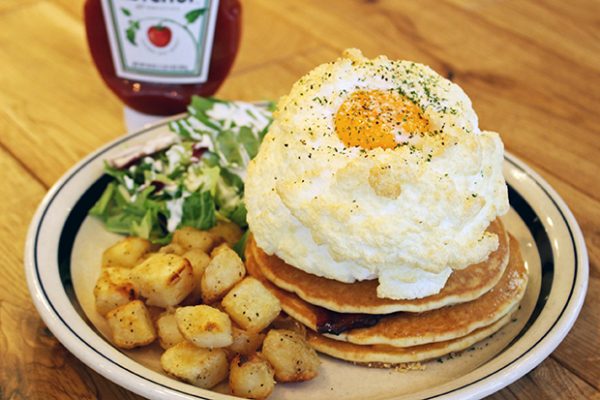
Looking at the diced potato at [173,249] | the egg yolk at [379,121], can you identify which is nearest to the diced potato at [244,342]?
the diced potato at [173,249]

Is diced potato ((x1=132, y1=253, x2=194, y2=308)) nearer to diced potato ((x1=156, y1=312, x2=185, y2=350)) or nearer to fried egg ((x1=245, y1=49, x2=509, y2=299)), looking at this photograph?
diced potato ((x1=156, y1=312, x2=185, y2=350))

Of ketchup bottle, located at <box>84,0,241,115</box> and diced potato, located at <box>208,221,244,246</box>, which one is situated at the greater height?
ketchup bottle, located at <box>84,0,241,115</box>

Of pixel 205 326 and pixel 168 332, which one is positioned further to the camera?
pixel 168 332

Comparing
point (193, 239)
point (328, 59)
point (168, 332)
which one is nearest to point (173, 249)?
point (193, 239)

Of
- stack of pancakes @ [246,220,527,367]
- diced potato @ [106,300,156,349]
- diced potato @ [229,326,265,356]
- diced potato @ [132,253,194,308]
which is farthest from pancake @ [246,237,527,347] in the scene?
diced potato @ [106,300,156,349]

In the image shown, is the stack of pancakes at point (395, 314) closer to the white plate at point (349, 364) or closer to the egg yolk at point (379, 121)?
the white plate at point (349, 364)

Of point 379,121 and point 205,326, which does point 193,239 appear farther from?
point 379,121

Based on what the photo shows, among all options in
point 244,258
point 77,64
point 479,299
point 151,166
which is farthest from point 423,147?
point 77,64
